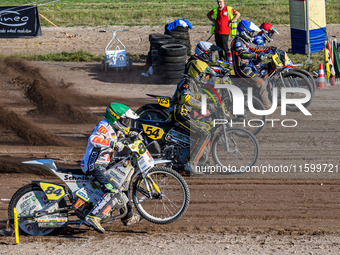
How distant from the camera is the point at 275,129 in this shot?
11.8 m

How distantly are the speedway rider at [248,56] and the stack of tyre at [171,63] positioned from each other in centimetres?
345

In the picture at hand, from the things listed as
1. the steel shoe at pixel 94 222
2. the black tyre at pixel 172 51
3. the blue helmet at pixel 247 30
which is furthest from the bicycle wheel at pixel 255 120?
the black tyre at pixel 172 51

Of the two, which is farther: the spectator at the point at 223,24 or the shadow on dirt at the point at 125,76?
the shadow on dirt at the point at 125,76

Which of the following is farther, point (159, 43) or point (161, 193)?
point (159, 43)

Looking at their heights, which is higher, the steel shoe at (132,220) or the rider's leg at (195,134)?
the rider's leg at (195,134)

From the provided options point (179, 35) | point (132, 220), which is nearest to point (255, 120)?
point (132, 220)

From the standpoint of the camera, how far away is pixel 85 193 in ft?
23.4

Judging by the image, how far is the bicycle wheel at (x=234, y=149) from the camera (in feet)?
29.8

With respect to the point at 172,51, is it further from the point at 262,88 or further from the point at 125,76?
the point at 262,88

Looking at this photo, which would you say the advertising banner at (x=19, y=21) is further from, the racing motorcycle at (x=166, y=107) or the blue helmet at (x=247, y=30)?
the racing motorcycle at (x=166, y=107)

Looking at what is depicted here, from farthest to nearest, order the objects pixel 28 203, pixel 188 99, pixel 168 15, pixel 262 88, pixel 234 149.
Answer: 1. pixel 168 15
2. pixel 262 88
3. pixel 234 149
4. pixel 188 99
5. pixel 28 203

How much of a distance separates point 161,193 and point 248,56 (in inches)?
236

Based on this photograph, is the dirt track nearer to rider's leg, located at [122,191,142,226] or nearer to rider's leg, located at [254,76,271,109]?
rider's leg, located at [122,191,142,226]

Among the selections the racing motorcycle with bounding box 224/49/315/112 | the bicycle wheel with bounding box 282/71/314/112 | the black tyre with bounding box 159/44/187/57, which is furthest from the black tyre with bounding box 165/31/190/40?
the bicycle wheel with bounding box 282/71/314/112
